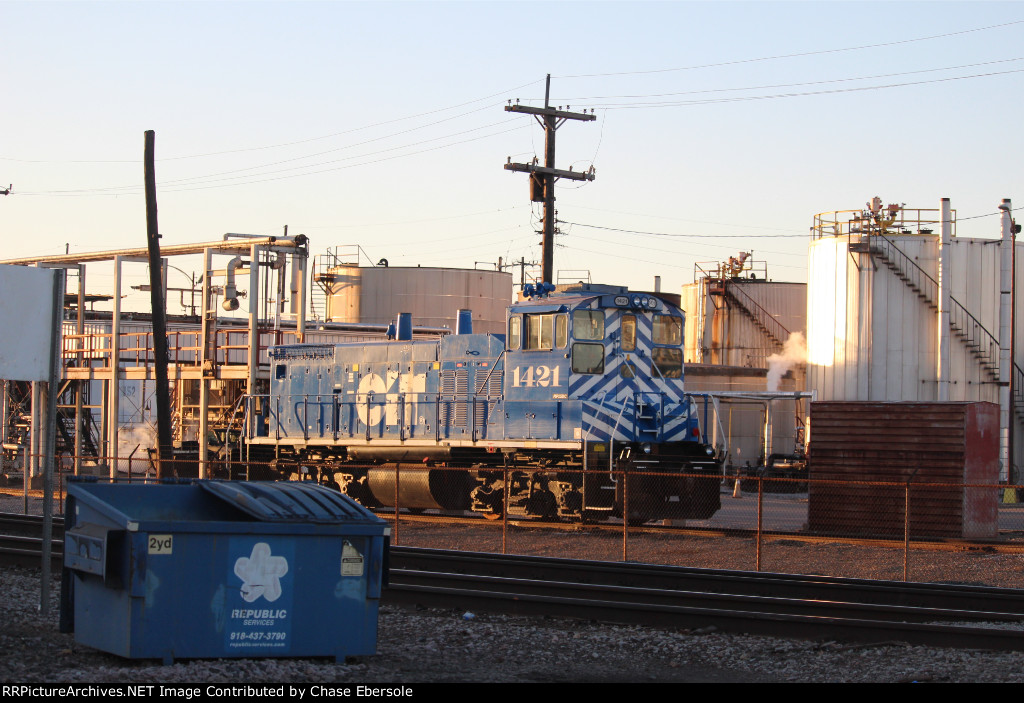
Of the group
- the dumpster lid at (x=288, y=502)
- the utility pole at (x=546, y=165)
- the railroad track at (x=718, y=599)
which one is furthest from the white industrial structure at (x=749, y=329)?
the dumpster lid at (x=288, y=502)

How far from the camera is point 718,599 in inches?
521

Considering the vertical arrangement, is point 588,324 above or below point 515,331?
above

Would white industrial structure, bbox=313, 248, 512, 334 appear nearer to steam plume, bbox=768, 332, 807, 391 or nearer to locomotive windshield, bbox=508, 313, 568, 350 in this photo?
steam plume, bbox=768, 332, 807, 391

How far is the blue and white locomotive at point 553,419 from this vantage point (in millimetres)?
21359

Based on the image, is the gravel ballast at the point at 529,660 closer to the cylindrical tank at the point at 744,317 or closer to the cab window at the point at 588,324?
the cab window at the point at 588,324

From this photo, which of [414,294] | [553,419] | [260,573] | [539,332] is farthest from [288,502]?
[414,294]

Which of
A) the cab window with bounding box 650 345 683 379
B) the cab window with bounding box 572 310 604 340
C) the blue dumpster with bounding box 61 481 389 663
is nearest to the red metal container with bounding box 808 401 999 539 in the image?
the cab window with bounding box 650 345 683 379

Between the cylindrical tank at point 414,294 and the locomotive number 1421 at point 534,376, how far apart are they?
3041cm

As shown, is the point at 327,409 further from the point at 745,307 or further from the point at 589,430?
the point at 745,307

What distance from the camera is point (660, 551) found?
19.7 metres

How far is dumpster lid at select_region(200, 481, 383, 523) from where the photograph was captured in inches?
385

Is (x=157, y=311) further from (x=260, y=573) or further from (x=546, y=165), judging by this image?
(x=260, y=573)

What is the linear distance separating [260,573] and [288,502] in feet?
2.14

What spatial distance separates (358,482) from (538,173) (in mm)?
12271
